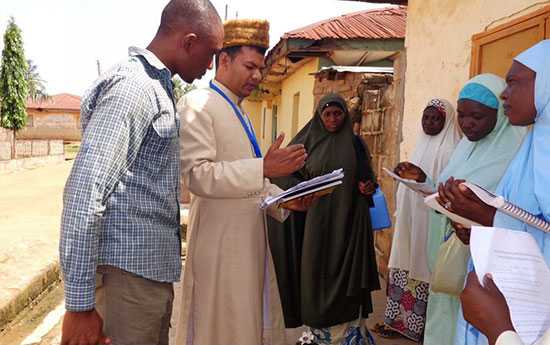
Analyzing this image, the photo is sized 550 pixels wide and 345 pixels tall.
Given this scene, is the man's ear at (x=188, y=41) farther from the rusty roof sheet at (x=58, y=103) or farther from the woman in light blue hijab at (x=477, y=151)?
the rusty roof sheet at (x=58, y=103)

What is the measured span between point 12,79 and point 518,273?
3671cm

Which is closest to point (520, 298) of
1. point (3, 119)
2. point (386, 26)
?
point (386, 26)

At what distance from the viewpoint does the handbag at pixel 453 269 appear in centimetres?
226

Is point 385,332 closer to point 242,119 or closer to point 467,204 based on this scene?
point 242,119

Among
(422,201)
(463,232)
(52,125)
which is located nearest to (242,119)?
(463,232)

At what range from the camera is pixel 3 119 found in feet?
108

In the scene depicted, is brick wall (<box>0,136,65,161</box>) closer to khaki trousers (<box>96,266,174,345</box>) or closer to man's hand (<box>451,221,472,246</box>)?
khaki trousers (<box>96,266,174,345</box>)

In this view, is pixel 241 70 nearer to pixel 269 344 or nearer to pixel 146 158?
pixel 146 158

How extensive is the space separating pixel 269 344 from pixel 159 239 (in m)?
1.04

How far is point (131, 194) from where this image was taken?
1658 mm

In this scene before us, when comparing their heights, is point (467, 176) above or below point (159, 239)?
above

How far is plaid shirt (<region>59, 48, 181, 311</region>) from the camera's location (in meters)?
1.48

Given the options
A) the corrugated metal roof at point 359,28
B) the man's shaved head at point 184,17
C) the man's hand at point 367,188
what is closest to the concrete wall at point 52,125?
the corrugated metal roof at point 359,28

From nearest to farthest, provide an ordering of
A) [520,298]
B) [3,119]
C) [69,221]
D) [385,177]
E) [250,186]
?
[520,298] → [69,221] → [250,186] → [385,177] → [3,119]
